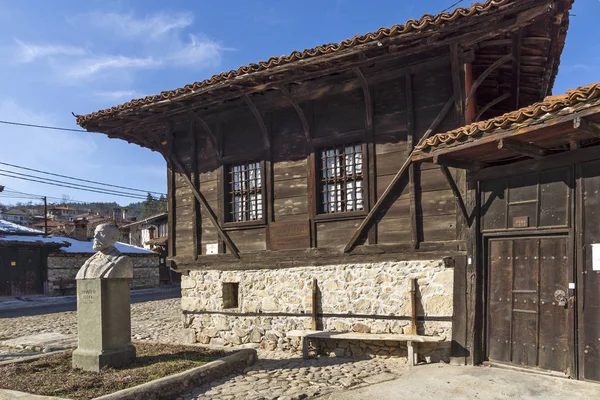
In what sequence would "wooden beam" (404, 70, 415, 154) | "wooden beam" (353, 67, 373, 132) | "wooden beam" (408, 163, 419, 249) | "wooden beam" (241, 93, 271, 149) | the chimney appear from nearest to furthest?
"wooden beam" (408, 163, 419, 249) < "wooden beam" (404, 70, 415, 154) < "wooden beam" (353, 67, 373, 132) < "wooden beam" (241, 93, 271, 149) < the chimney

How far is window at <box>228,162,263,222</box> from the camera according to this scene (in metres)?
9.38

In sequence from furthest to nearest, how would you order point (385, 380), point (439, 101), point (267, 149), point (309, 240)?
point (267, 149) < point (309, 240) < point (439, 101) < point (385, 380)

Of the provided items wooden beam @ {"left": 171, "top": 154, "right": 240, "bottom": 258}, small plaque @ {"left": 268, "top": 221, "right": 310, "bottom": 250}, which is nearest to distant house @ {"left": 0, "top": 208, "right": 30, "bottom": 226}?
wooden beam @ {"left": 171, "top": 154, "right": 240, "bottom": 258}

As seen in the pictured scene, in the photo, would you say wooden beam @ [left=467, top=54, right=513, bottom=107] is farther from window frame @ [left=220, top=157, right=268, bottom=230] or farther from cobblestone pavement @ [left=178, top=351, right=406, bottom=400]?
cobblestone pavement @ [left=178, top=351, right=406, bottom=400]

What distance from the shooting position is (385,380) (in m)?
6.27

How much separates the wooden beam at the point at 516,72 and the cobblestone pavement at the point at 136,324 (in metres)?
7.95

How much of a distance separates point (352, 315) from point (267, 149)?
11.0 ft

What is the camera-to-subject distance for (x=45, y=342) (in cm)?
985

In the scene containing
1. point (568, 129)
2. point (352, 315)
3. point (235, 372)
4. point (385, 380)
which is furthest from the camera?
Result: point (352, 315)

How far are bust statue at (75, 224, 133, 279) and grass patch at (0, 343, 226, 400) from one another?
1.25 metres

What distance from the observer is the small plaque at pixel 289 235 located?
859cm

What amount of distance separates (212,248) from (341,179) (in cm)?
315

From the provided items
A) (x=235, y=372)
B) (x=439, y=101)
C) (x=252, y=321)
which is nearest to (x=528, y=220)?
(x=439, y=101)

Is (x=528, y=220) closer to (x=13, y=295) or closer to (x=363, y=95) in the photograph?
(x=363, y=95)
